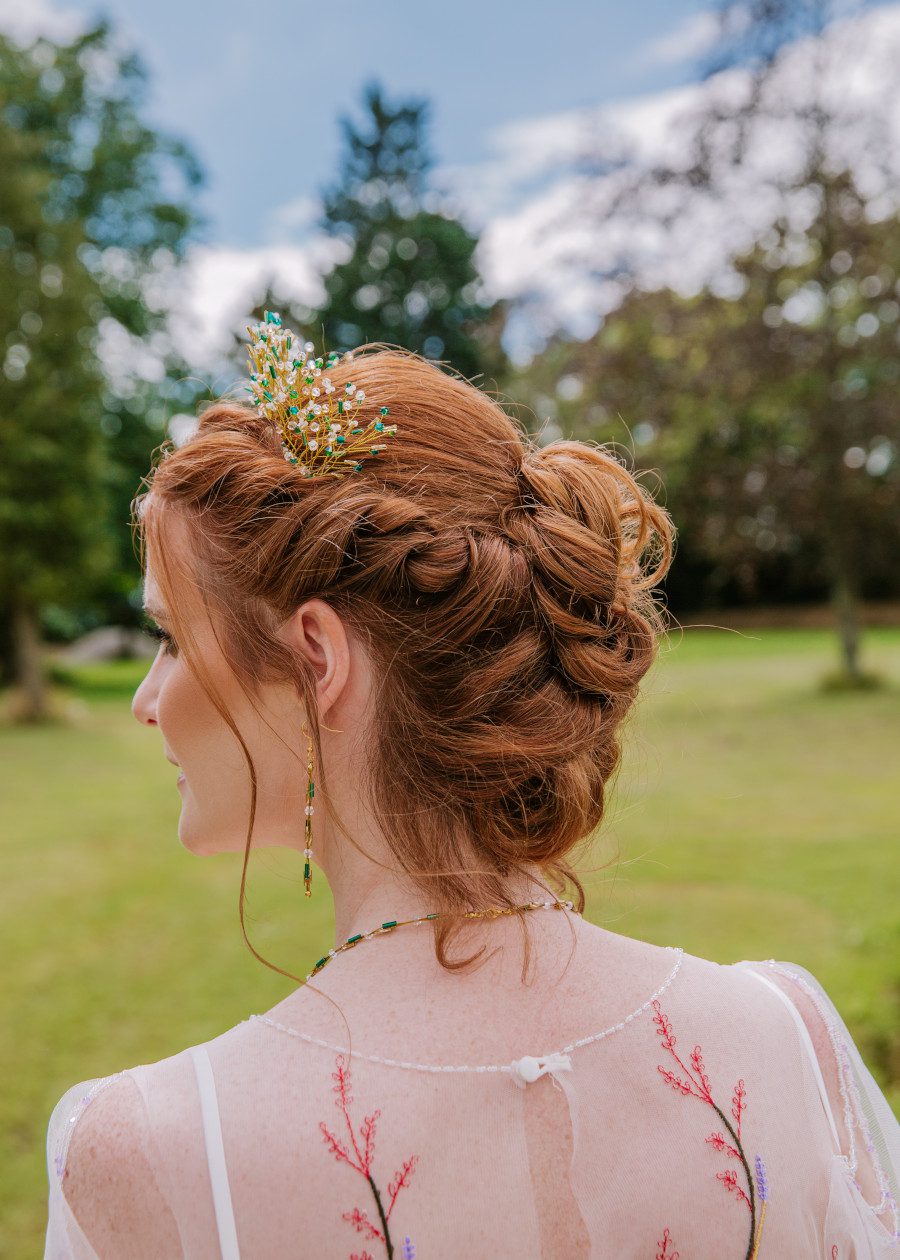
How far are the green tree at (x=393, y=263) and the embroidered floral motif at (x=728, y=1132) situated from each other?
90.4 feet

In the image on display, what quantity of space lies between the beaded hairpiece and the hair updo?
2 centimetres

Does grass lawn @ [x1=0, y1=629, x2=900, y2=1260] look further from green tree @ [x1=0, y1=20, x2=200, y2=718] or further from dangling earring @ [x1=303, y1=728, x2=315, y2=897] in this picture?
green tree @ [x1=0, y1=20, x2=200, y2=718]

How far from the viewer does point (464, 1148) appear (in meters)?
1.18

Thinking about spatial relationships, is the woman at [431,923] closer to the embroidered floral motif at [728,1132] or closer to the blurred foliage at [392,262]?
the embroidered floral motif at [728,1132]

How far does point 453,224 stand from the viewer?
29812 millimetres

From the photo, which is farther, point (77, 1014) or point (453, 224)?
point (453, 224)

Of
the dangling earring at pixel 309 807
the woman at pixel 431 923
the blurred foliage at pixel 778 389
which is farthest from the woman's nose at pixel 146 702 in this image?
the blurred foliage at pixel 778 389

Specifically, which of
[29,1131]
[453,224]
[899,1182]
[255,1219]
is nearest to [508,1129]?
[255,1219]

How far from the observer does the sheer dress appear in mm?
1115

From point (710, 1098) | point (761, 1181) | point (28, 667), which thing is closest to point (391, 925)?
point (710, 1098)

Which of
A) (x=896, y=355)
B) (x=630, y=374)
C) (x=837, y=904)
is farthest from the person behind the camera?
(x=630, y=374)

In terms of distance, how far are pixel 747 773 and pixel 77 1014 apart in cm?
735

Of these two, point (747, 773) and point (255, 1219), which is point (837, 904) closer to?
point (747, 773)

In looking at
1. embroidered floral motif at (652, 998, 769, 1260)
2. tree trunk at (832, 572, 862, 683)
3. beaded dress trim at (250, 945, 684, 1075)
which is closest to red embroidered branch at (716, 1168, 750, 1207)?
embroidered floral motif at (652, 998, 769, 1260)
